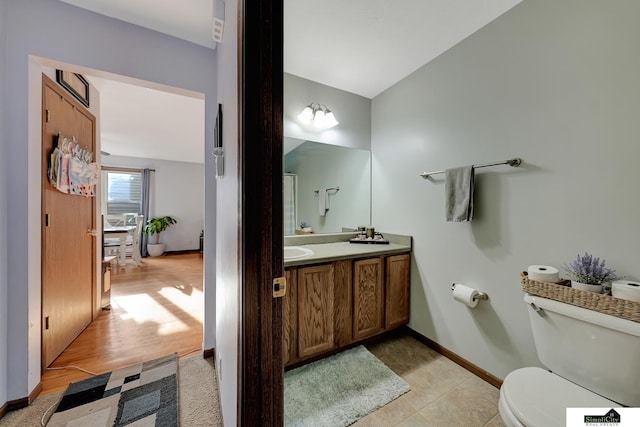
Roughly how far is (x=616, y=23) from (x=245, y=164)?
1832 millimetres

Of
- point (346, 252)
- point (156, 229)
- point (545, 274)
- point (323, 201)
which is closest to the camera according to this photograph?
point (545, 274)

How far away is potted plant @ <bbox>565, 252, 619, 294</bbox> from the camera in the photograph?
3.54 ft

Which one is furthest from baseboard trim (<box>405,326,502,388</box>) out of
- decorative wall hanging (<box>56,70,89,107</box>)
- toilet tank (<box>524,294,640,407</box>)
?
decorative wall hanging (<box>56,70,89,107</box>)

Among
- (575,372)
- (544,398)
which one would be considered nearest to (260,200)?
(544,398)

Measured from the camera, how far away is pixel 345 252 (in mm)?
1898

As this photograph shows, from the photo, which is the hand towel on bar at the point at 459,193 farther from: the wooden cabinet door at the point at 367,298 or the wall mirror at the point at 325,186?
the wall mirror at the point at 325,186

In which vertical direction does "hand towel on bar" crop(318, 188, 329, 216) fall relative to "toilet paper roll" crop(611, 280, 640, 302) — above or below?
above

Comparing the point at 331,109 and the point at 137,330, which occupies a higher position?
the point at 331,109

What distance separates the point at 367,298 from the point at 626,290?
1.36 metres

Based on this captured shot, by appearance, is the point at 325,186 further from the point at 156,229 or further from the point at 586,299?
the point at 156,229

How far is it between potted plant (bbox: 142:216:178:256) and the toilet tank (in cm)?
676

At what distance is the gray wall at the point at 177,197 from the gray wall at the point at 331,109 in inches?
202

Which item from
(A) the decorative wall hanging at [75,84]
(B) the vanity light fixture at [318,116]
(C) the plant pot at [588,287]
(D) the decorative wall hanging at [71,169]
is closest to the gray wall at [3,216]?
(D) the decorative wall hanging at [71,169]

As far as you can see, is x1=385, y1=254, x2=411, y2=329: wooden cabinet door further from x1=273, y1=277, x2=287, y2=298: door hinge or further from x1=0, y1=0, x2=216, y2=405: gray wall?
x1=0, y1=0, x2=216, y2=405: gray wall
